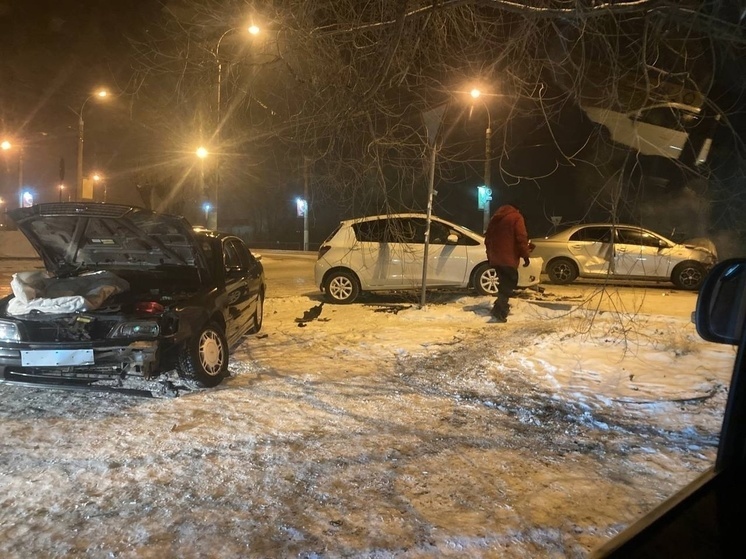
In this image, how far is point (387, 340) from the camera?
7480mm

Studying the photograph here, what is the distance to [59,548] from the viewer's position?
271 centimetres

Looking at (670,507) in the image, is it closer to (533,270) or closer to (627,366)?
(627,366)

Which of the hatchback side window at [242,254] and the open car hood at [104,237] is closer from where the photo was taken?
the open car hood at [104,237]

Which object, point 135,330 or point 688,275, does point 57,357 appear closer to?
point 135,330

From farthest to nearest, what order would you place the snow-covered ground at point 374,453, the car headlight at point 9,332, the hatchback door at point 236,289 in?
the hatchback door at point 236,289
the car headlight at point 9,332
the snow-covered ground at point 374,453

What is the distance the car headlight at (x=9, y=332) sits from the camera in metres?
4.60

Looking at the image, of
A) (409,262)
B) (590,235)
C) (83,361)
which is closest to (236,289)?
(83,361)

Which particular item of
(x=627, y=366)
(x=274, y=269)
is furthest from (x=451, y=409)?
(x=274, y=269)

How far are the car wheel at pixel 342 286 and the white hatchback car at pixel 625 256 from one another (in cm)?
569

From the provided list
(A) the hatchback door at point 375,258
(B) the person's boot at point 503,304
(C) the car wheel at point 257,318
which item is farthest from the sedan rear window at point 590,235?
(C) the car wheel at point 257,318

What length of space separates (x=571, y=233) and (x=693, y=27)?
8938mm

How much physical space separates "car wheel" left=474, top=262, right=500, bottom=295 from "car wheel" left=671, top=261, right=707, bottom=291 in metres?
5.43

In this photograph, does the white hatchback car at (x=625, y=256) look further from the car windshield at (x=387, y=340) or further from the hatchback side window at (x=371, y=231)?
the hatchback side window at (x=371, y=231)

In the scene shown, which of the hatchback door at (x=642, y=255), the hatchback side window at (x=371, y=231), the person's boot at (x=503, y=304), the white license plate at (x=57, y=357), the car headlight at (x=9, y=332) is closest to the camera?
the white license plate at (x=57, y=357)
